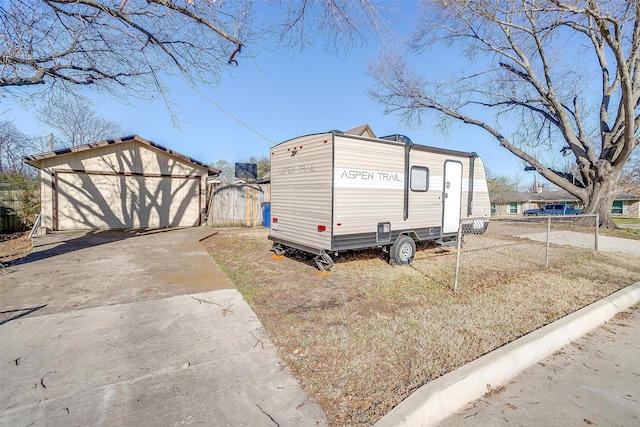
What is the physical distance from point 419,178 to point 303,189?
112 inches

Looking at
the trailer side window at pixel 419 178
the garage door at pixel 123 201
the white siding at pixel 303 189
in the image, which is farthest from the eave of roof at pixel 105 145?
the trailer side window at pixel 419 178

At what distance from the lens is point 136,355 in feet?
9.66

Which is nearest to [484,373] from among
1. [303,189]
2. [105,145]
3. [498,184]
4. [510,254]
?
[303,189]

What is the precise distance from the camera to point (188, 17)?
5816mm

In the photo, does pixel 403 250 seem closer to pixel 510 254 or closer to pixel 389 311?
pixel 389 311

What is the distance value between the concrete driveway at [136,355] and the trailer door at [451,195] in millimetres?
5719

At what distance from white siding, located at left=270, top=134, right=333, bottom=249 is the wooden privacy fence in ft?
23.0

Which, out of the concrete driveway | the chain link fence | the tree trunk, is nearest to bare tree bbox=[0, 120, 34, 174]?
the concrete driveway

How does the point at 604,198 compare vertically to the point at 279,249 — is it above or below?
above

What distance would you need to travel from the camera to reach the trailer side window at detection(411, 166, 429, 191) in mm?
6859

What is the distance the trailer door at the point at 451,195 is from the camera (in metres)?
7.64

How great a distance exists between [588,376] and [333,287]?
3.40 metres

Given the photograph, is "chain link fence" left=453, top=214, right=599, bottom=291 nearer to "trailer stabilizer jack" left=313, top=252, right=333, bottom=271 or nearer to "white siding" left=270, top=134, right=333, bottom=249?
"trailer stabilizer jack" left=313, top=252, right=333, bottom=271

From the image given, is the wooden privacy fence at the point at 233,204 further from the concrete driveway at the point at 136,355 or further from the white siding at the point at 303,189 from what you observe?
the concrete driveway at the point at 136,355
